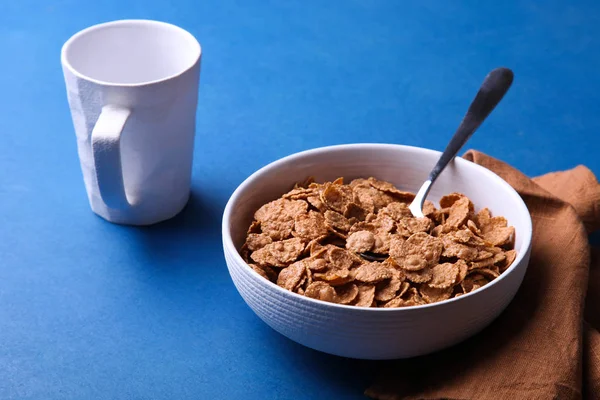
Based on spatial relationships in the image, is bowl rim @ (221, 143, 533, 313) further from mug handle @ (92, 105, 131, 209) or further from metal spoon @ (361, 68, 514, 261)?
mug handle @ (92, 105, 131, 209)

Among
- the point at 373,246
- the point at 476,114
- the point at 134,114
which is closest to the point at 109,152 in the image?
the point at 134,114

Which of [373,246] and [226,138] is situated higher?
[373,246]

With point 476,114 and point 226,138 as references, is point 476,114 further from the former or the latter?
point 226,138

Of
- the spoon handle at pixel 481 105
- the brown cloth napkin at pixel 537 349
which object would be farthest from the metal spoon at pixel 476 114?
the brown cloth napkin at pixel 537 349

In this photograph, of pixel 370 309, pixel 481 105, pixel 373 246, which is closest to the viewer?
pixel 370 309

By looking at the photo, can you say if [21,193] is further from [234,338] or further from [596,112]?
[596,112]

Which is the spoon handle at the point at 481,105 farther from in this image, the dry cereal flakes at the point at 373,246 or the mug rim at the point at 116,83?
the mug rim at the point at 116,83

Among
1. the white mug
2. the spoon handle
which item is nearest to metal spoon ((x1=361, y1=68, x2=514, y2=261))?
the spoon handle
